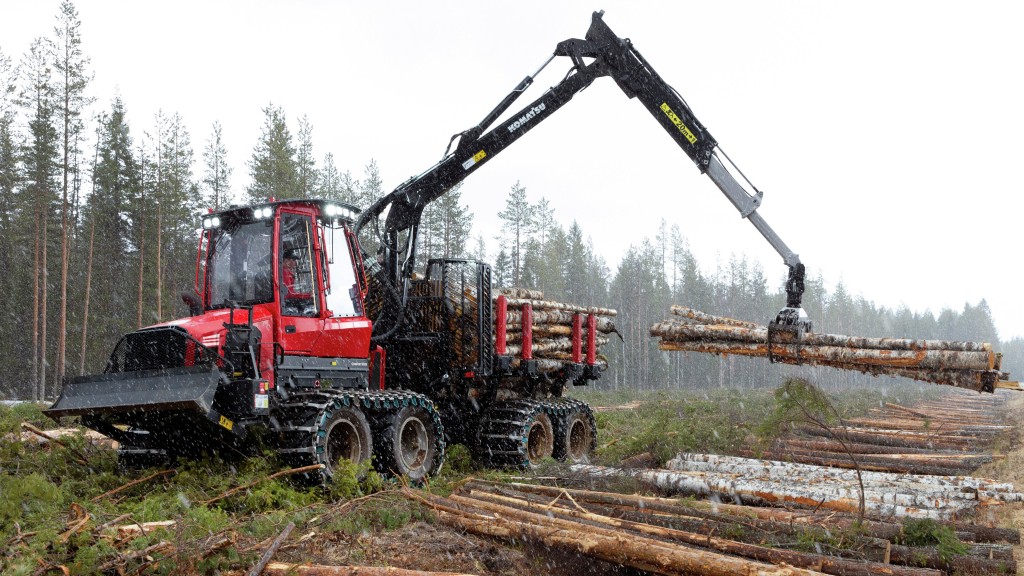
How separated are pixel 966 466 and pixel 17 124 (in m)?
33.5

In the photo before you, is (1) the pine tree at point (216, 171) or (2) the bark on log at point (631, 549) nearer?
(2) the bark on log at point (631, 549)

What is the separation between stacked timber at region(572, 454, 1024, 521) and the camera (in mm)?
8203

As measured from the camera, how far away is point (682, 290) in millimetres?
68750

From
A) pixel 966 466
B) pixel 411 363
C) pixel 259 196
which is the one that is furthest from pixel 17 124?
pixel 966 466

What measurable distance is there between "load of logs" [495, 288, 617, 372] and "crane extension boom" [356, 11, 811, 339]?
1865 mm

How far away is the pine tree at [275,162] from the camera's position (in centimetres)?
3416

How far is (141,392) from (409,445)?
3755mm

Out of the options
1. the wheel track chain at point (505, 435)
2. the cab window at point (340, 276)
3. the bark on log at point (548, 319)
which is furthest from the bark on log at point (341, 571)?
the bark on log at point (548, 319)

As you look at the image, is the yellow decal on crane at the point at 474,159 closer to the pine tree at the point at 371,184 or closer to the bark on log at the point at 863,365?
the bark on log at the point at 863,365

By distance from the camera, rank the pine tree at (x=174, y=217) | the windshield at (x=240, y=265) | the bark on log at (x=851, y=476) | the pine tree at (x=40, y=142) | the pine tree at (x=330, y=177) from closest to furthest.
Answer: the bark on log at (x=851, y=476), the windshield at (x=240, y=265), the pine tree at (x=40, y=142), the pine tree at (x=174, y=217), the pine tree at (x=330, y=177)

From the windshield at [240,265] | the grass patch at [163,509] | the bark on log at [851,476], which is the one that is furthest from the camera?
the windshield at [240,265]

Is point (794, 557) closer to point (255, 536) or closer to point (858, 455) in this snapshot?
point (255, 536)

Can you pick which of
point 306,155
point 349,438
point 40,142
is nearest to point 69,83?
point 40,142

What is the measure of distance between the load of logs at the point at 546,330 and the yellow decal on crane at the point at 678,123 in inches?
153
